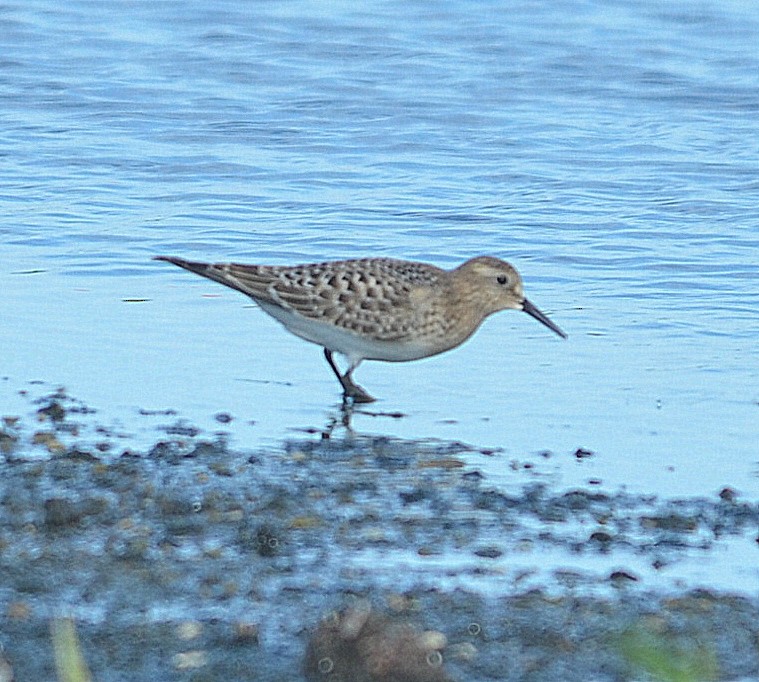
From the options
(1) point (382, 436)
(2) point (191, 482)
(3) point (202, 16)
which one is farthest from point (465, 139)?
(2) point (191, 482)

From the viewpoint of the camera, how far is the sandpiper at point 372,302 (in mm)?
9312

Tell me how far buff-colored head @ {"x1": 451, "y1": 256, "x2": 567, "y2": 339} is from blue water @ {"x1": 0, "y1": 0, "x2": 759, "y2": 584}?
370 millimetres

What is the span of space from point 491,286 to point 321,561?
10.6 feet

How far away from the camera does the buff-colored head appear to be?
9.51 metres

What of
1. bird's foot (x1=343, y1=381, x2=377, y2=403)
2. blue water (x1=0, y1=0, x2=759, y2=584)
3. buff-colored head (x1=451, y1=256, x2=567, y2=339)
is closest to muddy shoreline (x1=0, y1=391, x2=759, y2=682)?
blue water (x1=0, y1=0, x2=759, y2=584)

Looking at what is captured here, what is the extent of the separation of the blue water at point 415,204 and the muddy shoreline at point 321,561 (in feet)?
1.60

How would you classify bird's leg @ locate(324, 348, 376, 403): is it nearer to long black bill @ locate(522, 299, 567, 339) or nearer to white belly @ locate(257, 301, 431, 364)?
white belly @ locate(257, 301, 431, 364)

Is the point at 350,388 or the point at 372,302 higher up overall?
the point at 372,302

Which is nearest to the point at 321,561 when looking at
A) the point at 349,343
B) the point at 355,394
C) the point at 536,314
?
the point at 355,394

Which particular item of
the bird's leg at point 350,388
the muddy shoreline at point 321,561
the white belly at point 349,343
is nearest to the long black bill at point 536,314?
the white belly at point 349,343

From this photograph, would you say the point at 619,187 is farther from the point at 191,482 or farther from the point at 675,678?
the point at 675,678

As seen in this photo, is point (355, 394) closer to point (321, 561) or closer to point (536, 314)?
point (536, 314)

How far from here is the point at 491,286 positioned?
9578mm

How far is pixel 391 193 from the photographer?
1473 cm
